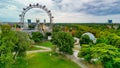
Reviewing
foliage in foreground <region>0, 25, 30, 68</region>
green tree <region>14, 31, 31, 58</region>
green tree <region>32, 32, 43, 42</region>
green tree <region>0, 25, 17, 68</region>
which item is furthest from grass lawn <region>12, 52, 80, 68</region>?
green tree <region>32, 32, 43, 42</region>

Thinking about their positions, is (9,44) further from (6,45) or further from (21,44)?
(21,44)

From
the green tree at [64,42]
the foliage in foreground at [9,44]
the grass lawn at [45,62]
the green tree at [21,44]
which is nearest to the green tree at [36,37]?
the grass lawn at [45,62]

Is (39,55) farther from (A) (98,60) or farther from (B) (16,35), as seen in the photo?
(A) (98,60)

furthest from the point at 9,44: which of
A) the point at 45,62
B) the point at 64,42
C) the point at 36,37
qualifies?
the point at 36,37

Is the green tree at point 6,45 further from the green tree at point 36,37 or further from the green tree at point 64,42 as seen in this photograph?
the green tree at point 36,37

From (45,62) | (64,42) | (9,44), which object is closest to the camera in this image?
(9,44)

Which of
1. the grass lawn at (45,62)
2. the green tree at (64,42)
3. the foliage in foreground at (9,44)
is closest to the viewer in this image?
the foliage in foreground at (9,44)

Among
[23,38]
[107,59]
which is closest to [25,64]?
[23,38]
